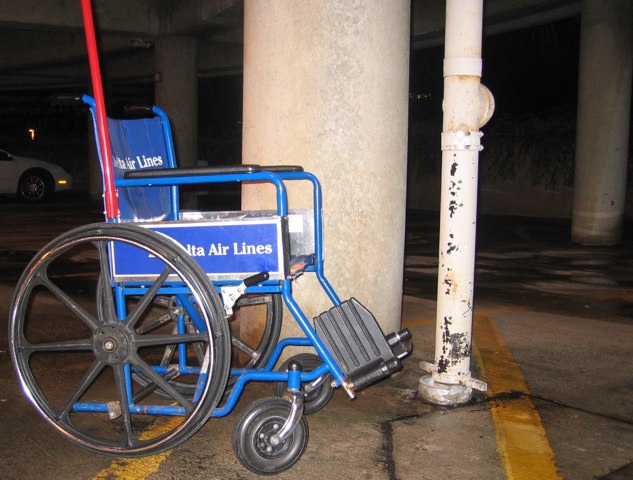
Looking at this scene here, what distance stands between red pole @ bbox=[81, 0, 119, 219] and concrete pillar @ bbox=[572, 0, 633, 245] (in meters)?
9.82

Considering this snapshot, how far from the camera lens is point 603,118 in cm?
1123

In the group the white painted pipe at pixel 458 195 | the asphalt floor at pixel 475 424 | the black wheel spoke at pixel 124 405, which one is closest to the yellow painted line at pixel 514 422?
the asphalt floor at pixel 475 424

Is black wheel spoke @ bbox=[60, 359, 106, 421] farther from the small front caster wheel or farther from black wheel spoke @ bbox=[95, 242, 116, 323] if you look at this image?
the small front caster wheel

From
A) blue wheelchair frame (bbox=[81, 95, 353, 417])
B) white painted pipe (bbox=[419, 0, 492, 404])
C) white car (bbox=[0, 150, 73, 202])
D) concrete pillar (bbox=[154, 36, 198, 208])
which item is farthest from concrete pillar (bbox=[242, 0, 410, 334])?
white car (bbox=[0, 150, 73, 202])

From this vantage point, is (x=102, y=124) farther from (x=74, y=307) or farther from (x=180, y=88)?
(x=180, y=88)

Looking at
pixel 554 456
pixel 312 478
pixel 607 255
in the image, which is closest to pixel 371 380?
pixel 312 478

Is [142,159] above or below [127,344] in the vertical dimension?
above

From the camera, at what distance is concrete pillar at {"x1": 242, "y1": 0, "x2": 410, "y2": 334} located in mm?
3924

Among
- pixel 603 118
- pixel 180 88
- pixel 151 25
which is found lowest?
pixel 603 118

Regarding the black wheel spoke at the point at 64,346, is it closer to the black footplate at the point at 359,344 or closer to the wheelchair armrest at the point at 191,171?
the wheelchair armrest at the point at 191,171

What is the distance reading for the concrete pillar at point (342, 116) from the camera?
3924mm

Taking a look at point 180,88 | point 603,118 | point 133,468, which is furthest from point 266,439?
point 180,88

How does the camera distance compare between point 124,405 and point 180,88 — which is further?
point 180,88

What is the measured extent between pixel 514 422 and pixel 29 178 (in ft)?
55.1
